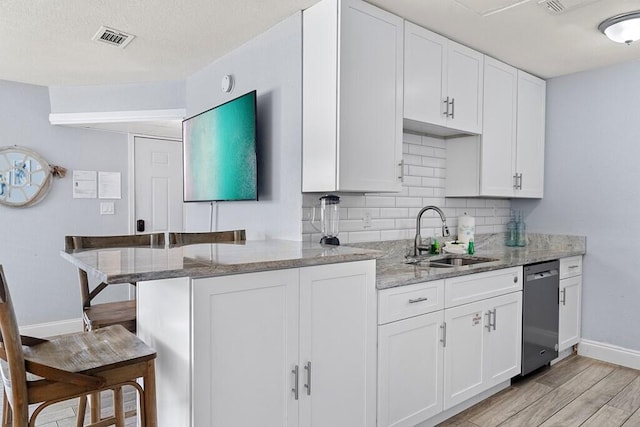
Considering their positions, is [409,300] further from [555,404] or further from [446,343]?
[555,404]

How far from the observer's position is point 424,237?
10.5ft

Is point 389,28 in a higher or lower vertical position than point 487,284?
higher

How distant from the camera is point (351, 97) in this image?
229 centimetres

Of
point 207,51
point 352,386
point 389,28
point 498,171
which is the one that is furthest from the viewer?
point 498,171

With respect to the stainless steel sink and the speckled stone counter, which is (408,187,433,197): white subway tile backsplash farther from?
the stainless steel sink

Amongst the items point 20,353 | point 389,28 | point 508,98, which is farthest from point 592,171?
point 20,353

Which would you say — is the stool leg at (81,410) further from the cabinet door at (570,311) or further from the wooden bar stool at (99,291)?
the cabinet door at (570,311)

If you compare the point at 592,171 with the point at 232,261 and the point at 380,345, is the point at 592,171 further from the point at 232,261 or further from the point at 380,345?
the point at 232,261

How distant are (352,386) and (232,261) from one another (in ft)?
2.80

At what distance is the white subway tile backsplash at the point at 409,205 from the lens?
2.69 m

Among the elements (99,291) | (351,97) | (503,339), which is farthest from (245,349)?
(503,339)

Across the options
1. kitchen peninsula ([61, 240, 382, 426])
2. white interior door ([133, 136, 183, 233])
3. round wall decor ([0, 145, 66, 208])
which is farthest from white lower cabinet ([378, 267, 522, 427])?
round wall decor ([0, 145, 66, 208])

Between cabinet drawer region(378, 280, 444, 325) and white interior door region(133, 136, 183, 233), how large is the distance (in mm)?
3231

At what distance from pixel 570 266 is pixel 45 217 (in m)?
4.61
